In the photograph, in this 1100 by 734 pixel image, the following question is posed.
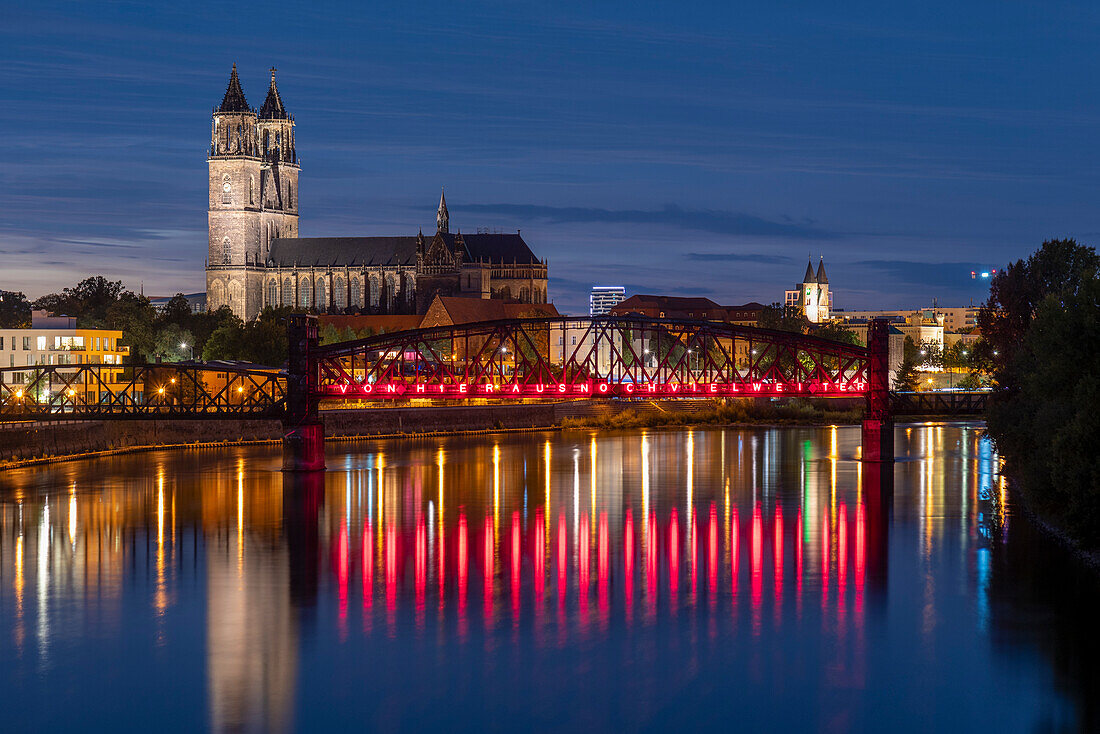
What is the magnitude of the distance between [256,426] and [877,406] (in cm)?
4375

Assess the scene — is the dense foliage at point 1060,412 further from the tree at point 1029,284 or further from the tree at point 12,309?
the tree at point 12,309

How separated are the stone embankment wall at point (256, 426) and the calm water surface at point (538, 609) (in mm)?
13695

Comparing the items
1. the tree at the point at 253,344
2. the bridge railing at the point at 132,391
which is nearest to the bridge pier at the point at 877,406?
the bridge railing at the point at 132,391

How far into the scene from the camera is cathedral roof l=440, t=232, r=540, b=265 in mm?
192125

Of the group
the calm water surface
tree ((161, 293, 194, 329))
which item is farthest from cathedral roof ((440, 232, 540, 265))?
the calm water surface

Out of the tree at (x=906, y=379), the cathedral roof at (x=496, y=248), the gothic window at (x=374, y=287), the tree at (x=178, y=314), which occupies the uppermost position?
the cathedral roof at (x=496, y=248)

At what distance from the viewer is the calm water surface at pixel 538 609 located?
86.5 feet

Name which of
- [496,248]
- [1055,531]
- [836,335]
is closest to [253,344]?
[496,248]

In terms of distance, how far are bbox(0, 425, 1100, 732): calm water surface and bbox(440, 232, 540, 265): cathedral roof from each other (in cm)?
13029

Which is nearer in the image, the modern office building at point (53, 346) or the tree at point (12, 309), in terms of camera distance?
the modern office building at point (53, 346)

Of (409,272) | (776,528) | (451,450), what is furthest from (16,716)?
(409,272)

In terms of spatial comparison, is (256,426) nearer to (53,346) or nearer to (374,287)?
(53,346)

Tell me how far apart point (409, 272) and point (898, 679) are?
6825 inches

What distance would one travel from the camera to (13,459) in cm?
7156
